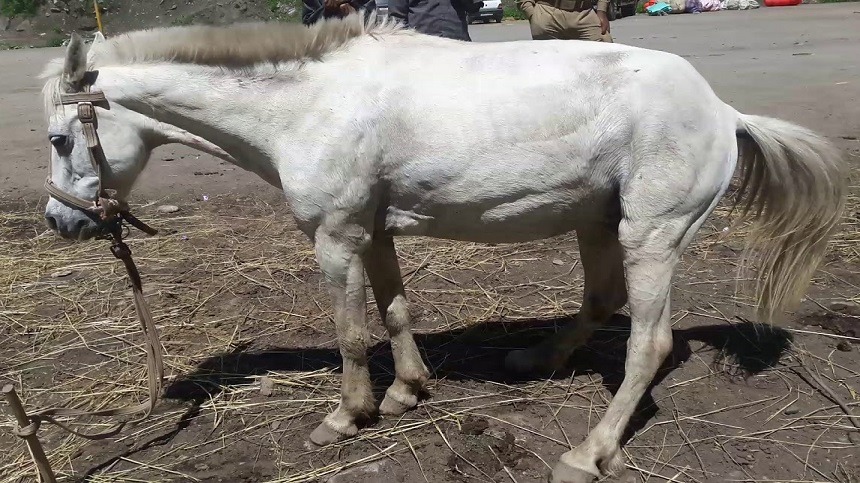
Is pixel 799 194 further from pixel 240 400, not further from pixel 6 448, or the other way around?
pixel 6 448

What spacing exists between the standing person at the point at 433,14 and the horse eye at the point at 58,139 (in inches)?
93.0

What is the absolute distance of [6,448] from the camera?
298 centimetres

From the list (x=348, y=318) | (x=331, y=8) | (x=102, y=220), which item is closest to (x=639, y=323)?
(x=348, y=318)

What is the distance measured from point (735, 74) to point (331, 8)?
299 inches

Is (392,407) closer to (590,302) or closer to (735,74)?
(590,302)

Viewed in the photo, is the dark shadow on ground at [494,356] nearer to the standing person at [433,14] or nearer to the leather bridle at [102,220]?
the leather bridle at [102,220]

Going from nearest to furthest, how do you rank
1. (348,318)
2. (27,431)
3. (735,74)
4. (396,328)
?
(27,431) → (348,318) → (396,328) → (735,74)

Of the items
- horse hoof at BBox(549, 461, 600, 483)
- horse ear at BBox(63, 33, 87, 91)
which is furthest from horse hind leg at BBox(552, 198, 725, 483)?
horse ear at BBox(63, 33, 87, 91)

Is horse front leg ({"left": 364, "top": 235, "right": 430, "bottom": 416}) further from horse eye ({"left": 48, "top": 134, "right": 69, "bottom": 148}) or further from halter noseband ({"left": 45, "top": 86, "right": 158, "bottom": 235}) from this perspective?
horse eye ({"left": 48, "top": 134, "right": 69, "bottom": 148})

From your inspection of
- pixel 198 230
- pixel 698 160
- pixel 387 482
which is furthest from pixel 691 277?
pixel 198 230

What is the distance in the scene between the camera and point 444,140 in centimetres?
260

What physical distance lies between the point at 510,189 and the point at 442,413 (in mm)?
1152

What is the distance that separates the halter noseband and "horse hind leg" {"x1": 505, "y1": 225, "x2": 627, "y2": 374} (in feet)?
6.51

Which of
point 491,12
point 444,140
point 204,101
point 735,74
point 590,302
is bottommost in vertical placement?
point 735,74
